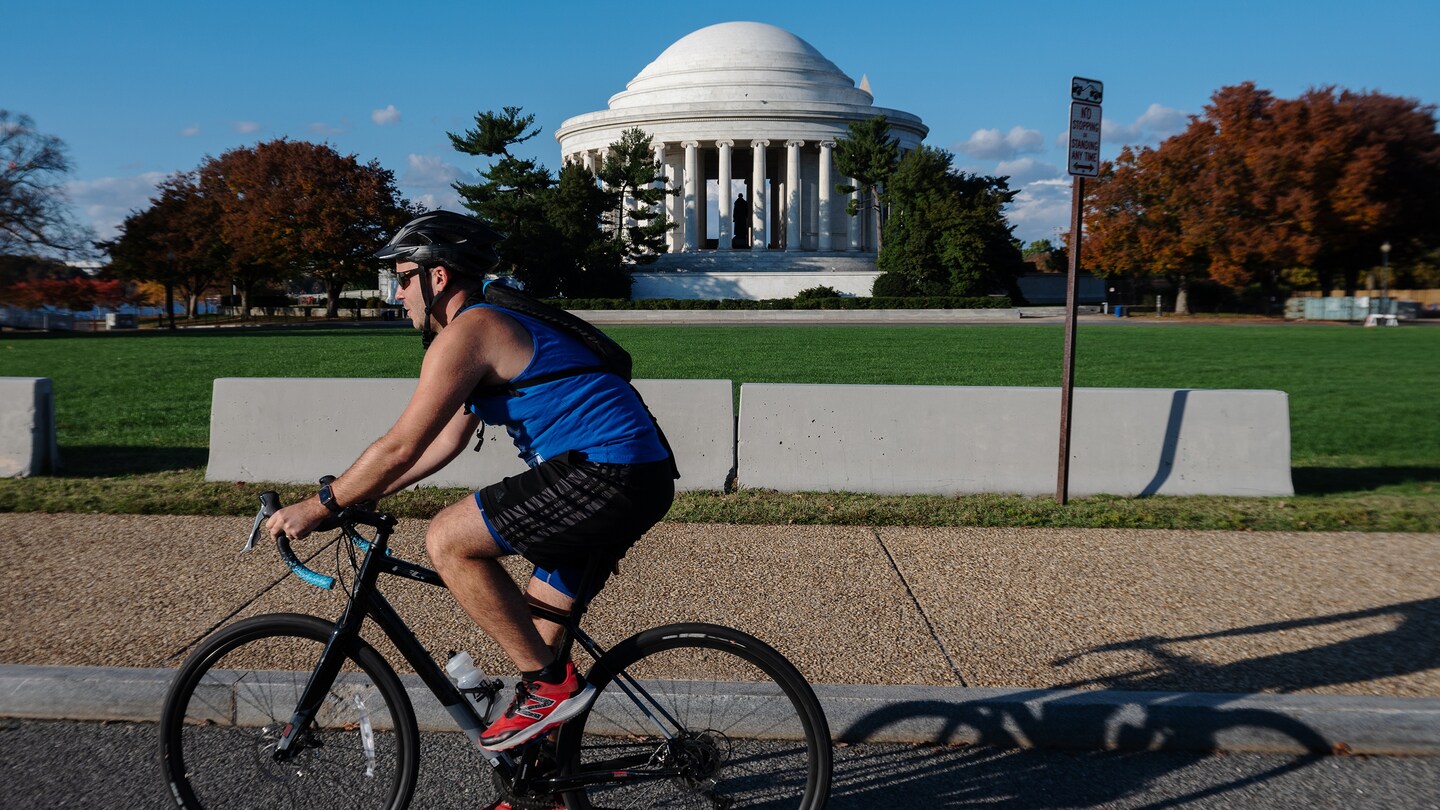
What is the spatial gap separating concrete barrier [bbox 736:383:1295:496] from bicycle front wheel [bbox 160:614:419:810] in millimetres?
5450

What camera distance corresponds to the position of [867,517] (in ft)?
25.7

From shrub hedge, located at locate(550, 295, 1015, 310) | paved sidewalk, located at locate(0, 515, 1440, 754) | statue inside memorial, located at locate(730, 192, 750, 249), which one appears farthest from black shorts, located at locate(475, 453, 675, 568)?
statue inside memorial, located at locate(730, 192, 750, 249)

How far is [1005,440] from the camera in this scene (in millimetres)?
8766

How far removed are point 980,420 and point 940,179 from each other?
50694mm

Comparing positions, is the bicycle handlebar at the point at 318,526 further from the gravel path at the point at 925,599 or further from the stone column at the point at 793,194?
the stone column at the point at 793,194

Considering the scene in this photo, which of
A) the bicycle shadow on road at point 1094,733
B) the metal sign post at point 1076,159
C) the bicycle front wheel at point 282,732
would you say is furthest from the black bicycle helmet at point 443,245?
the metal sign post at point 1076,159

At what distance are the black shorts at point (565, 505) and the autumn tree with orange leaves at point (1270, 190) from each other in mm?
52143

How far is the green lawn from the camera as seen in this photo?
10.8m

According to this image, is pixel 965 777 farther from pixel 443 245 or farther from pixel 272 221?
pixel 272 221

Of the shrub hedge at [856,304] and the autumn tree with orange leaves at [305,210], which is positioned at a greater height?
the autumn tree with orange leaves at [305,210]

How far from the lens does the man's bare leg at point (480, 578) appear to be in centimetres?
312

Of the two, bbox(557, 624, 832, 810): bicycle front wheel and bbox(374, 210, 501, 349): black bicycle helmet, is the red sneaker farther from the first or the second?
bbox(374, 210, 501, 349): black bicycle helmet

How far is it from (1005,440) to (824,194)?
67.1 meters

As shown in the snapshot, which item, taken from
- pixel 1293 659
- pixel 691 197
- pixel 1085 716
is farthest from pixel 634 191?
pixel 1085 716
